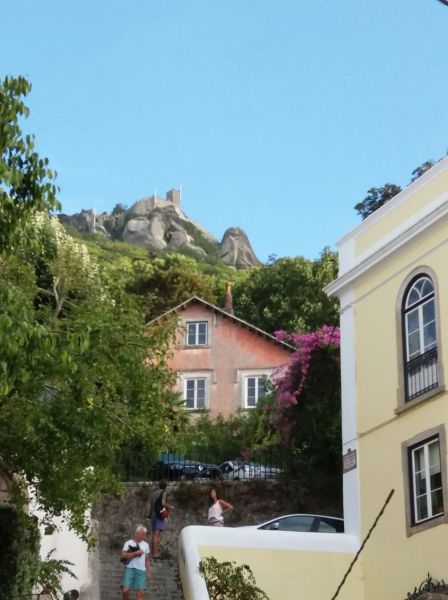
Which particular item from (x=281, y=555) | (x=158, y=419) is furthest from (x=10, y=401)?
(x=281, y=555)

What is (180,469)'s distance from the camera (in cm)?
3014

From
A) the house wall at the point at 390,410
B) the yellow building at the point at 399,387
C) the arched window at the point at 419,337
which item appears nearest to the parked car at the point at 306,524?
the yellow building at the point at 399,387

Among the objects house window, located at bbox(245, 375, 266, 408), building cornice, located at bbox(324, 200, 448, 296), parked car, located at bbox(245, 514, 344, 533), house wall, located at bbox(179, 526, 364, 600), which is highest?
house window, located at bbox(245, 375, 266, 408)

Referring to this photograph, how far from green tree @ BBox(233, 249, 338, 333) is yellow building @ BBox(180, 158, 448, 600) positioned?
94.1 ft

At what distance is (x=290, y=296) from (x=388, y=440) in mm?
34378

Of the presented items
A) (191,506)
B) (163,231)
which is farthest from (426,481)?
(163,231)

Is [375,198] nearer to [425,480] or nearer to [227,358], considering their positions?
[227,358]

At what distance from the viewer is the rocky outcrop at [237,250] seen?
108m

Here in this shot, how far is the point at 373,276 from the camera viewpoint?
21.4 metres

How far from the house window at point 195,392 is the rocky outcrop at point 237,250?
63.2m

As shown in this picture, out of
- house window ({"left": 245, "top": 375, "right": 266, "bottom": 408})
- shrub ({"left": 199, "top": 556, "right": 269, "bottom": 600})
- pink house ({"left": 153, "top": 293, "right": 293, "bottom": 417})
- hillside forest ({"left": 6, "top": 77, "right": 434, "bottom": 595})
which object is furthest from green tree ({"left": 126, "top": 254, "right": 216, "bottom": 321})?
shrub ({"left": 199, "top": 556, "right": 269, "bottom": 600})

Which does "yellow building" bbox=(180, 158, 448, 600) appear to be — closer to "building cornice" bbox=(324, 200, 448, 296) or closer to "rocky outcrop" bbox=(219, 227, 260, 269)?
"building cornice" bbox=(324, 200, 448, 296)

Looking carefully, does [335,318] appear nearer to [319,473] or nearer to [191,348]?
[191,348]

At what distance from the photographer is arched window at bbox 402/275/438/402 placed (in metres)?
19.3
